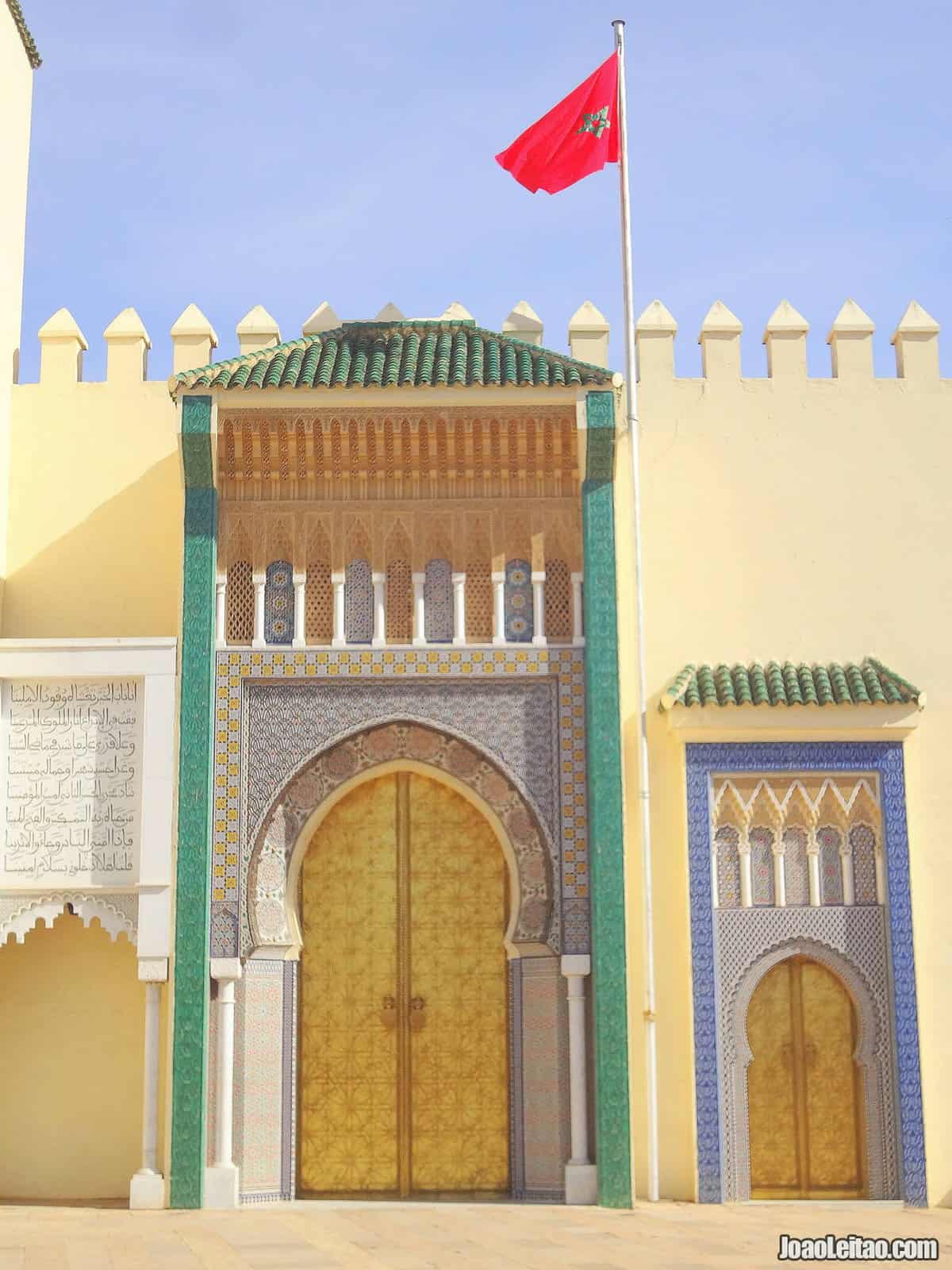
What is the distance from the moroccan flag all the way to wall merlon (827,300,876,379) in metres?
1.83

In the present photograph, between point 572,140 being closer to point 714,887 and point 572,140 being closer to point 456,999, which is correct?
point 714,887

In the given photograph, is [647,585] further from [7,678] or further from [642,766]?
[7,678]

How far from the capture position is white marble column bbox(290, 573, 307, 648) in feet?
32.5

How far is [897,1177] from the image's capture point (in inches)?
375

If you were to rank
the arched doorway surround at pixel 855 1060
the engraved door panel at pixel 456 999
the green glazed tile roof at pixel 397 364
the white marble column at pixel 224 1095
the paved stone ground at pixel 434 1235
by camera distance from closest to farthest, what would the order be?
1. the paved stone ground at pixel 434 1235
2. the white marble column at pixel 224 1095
3. the arched doorway surround at pixel 855 1060
4. the engraved door panel at pixel 456 999
5. the green glazed tile roof at pixel 397 364

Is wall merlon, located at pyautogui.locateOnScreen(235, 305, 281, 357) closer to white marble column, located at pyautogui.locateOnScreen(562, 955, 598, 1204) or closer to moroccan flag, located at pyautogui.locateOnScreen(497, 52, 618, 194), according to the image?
moroccan flag, located at pyautogui.locateOnScreen(497, 52, 618, 194)

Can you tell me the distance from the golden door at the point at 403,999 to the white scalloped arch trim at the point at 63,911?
42.9 inches

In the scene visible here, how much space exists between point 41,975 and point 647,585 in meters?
4.40

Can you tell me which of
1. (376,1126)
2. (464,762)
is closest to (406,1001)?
(376,1126)

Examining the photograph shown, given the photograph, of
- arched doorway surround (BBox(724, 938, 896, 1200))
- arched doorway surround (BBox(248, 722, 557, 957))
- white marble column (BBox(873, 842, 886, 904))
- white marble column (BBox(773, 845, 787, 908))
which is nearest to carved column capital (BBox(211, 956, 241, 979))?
arched doorway surround (BBox(248, 722, 557, 957))

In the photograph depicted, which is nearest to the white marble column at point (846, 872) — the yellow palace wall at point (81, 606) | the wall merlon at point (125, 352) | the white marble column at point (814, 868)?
the white marble column at point (814, 868)

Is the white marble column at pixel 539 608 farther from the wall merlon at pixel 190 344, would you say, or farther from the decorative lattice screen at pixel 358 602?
the wall merlon at pixel 190 344

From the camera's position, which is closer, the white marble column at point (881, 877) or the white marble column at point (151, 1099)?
the white marble column at point (151, 1099)

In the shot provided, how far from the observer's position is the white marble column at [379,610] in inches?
390
